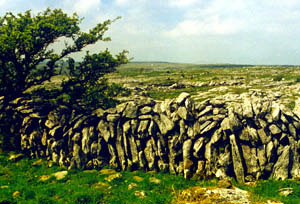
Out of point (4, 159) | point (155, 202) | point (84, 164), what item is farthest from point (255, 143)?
point (4, 159)

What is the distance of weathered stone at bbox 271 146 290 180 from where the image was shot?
17312mm

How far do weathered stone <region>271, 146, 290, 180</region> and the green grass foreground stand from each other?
40.1 inches

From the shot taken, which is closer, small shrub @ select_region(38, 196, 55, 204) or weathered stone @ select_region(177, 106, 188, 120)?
small shrub @ select_region(38, 196, 55, 204)

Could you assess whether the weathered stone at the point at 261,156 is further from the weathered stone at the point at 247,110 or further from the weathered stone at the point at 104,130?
the weathered stone at the point at 104,130

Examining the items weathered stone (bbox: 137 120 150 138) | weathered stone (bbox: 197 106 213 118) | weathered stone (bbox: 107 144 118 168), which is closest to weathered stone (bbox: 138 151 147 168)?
weathered stone (bbox: 137 120 150 138)

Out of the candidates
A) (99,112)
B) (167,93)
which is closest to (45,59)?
(99,112)

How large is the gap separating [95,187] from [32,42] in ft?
54.3

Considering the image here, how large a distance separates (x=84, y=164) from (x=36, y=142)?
6.02m

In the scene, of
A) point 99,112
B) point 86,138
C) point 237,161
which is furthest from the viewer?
point 99,112

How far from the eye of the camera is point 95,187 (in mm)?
16125

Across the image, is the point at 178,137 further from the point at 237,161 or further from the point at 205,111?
the point at 237,161

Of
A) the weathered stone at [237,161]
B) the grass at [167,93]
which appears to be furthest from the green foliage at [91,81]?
the grass at [167,93]

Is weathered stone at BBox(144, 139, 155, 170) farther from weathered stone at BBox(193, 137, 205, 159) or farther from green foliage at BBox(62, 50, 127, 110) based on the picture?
green foliage at BBox(62, 50, 127, 110)

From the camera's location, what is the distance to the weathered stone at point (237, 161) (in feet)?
58.4
